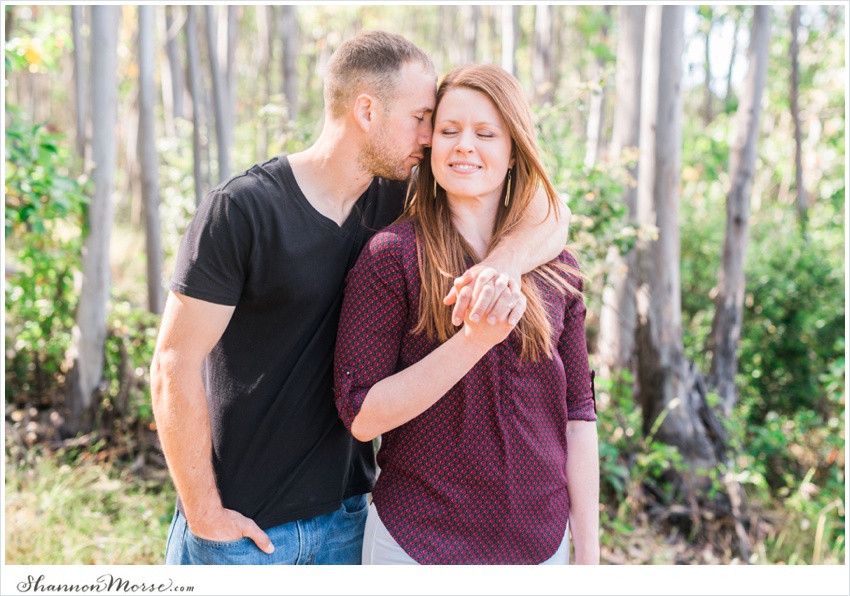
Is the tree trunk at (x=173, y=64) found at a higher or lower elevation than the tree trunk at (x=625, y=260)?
higher

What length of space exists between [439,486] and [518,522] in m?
0.23

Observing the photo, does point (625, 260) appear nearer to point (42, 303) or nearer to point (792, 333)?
point (792, 333)

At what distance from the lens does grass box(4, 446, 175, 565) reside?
3.78 m

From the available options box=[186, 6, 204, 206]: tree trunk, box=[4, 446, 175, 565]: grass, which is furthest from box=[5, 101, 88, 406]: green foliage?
box=[186, 6, 204, 206]: tree trunk

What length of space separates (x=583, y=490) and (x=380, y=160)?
1.08 m

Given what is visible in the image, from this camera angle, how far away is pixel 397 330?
1885 mm

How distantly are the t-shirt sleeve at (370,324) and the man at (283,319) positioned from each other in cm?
13

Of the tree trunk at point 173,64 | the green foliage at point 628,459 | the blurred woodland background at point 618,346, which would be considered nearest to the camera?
the blurred woodland background at point 618,346

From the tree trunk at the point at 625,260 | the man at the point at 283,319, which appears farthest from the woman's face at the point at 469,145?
the tree trunk at the point at 625,260

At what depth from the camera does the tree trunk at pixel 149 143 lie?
19.0 ft

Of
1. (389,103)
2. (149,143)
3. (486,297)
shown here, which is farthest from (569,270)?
(149,143)

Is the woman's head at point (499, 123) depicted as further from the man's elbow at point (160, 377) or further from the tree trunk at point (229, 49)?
the tree trunk at point (229, 49)

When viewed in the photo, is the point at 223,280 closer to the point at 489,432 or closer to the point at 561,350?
the point at 489,432

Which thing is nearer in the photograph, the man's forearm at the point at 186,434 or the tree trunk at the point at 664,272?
the man's forearm at the point at 186,434
